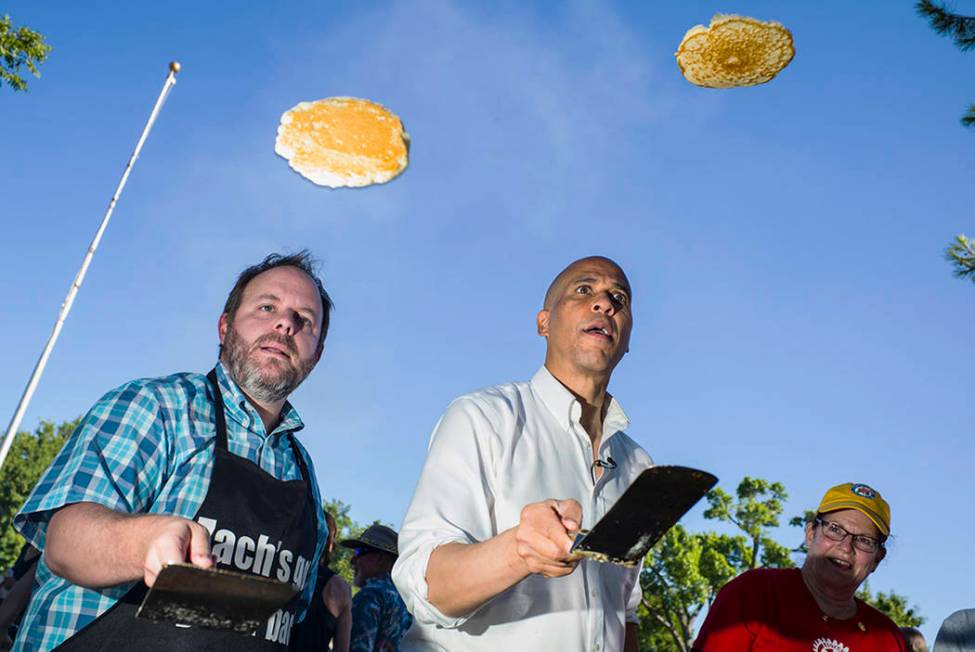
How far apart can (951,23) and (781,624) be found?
33.8 feet

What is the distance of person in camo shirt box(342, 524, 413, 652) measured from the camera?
5363mm

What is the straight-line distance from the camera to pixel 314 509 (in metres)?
2.74

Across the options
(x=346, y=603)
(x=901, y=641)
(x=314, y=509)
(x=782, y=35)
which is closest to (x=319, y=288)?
(x=314, y=509)

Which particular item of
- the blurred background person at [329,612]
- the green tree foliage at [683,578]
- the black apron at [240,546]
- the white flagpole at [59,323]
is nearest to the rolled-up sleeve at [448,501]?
the black apron at [240,546]

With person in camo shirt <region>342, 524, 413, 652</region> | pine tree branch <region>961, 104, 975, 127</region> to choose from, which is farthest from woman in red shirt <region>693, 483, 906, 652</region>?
pine tree branch <region>961, 104, 975, 127</region>

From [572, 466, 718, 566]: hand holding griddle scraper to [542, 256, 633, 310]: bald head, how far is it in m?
1.19

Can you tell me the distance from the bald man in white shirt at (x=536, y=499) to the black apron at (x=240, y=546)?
1.95ft

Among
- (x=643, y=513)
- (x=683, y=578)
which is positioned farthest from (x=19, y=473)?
(x=643, y=513)

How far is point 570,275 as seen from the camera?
261 centimetres

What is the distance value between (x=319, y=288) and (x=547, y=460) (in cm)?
145

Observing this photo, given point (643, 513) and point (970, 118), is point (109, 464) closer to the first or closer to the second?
point (643, 513)

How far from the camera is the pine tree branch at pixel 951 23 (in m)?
10.2

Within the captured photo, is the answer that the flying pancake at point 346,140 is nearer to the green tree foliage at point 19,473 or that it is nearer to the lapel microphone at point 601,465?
the lapel microphone at point 601,465

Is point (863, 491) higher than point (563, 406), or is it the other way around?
point (863, 491)
